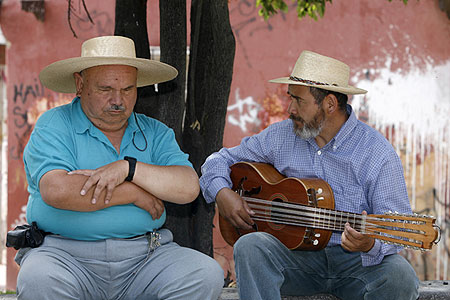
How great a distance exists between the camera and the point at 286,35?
24.4 feet

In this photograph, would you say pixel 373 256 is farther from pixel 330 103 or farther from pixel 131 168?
pixel 131 168

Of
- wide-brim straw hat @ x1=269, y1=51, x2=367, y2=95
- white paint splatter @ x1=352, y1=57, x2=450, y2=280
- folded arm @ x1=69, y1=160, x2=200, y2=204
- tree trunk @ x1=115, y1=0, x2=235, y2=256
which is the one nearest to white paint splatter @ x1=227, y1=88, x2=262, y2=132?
white paint splatter @ x1=352, y1=57, x2=450, y2=280

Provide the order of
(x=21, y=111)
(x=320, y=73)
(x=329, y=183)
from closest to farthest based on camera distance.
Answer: (x=329, y=183) → (x=320, y=73) → (x=21, y=111)

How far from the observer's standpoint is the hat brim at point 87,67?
3351 millimetres

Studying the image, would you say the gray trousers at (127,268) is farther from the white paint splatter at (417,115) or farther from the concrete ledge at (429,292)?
the white paint splatter at (417,115)

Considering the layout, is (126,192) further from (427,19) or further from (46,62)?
(427,19)

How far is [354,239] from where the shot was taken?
10.2 feet

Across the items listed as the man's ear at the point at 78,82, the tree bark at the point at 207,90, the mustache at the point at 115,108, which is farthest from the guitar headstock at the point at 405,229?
the man's ear at the point at 78,82

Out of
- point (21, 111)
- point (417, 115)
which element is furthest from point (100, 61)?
point (417, 115)

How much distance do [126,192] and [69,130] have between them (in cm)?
49

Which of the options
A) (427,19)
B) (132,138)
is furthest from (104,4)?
(132,138)

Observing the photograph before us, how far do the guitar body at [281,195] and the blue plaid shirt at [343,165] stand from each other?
0.09 metres

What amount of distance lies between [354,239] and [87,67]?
1769mm

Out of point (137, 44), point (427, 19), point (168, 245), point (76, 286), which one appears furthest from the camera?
point (427, 19)
